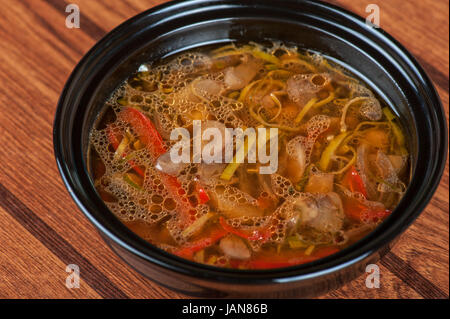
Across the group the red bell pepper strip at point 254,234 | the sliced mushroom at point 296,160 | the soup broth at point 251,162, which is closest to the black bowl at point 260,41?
the soup broth at point 251,162

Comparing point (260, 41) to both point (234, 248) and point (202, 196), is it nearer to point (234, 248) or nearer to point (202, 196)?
point (202, 196)

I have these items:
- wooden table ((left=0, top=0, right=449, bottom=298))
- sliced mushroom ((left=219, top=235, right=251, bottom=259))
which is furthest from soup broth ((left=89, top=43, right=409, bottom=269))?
wooden table ((left=0, top=0, right=449, bottom=298))

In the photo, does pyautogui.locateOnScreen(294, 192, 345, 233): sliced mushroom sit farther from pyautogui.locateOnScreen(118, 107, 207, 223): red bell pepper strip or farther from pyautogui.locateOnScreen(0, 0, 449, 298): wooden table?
pyautogui.locateOnScreen(118, 107, 207, 223): red bell pepper strip

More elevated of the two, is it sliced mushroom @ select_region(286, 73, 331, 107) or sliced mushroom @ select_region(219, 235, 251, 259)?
sliced mushroom @ select_region(286, 73, 331, 107)

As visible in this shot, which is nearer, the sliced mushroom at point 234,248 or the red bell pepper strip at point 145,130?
the sliced mushroom at point 234,248

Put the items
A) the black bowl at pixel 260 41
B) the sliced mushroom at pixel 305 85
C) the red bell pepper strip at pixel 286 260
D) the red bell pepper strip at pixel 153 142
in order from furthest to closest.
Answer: the sliced mushroom at pixel 305 85 → the red bell pepper strip at pixel 153 142 → the red bell pepper strip at pixel 286 260 → the black bowl at pixel 260 41

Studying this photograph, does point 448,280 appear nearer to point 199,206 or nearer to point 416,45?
point 199,206

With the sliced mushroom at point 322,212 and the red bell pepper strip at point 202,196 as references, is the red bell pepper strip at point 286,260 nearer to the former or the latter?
the sliced mushroom at point 322,212
